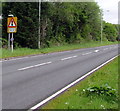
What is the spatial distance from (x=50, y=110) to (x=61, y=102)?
30.9 inches

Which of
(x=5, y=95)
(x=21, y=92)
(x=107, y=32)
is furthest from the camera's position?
(x=107, y=32)

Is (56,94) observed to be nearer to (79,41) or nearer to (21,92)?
(21,92)

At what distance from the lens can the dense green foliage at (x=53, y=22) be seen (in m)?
32.7

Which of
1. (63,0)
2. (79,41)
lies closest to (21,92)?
(63,0)

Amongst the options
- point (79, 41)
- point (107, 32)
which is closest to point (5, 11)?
point (79, 41)

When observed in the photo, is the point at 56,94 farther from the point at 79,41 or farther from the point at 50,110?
the point at 79,41

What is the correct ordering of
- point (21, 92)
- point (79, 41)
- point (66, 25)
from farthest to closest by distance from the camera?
1. point (79, 41)
2. point (66, 25)
3. point (21, 92)

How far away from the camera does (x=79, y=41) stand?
54.1 metres

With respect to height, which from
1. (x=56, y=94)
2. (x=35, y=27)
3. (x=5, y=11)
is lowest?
(x=56, y=94)

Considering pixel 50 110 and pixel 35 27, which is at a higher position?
pixel 35 27

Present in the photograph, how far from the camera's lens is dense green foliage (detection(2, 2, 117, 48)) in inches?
1286

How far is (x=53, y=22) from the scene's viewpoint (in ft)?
144

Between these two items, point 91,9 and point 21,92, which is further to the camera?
point 91,9

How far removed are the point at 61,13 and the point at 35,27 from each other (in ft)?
35.0
